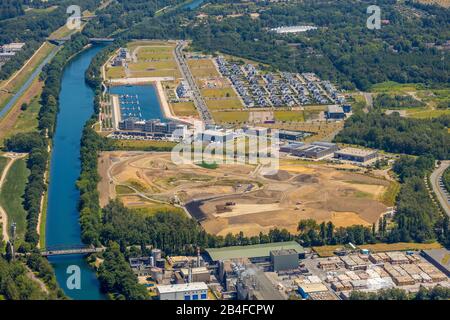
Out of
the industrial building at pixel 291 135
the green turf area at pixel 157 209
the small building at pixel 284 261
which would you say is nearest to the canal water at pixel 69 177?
the green turf area at pixel 157 209

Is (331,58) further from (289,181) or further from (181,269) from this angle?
(181,269)

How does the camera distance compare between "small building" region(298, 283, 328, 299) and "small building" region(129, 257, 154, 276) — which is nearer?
"small building" region(298, 283, 328, 299)

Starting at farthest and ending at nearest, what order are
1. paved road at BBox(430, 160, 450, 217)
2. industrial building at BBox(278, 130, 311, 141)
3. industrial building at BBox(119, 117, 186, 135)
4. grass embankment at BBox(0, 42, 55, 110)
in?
grass embankment at BBox(0, 42, 55, 110), industrial building at BBox(119, 117, 186, 135), industrial building at BBox(278, 130, 311, 141), paved road at BBox(430, 160, 450, 217)

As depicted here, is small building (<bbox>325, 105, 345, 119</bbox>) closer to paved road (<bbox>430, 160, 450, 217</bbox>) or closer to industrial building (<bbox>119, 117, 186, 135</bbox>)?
industrial building (<bbox>119, 117, 186, 135</bbox>)

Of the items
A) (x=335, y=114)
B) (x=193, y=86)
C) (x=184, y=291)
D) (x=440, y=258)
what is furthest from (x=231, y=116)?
(x=184, y=291)

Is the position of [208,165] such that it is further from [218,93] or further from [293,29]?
[293,29]

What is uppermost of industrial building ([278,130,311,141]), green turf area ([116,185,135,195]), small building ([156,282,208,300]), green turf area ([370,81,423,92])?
small building ([156,282,208,300])

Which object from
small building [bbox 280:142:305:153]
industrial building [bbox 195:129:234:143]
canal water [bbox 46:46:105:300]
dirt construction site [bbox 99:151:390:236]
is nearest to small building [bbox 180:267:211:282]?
canal water [bbox 46:46:105:300]
